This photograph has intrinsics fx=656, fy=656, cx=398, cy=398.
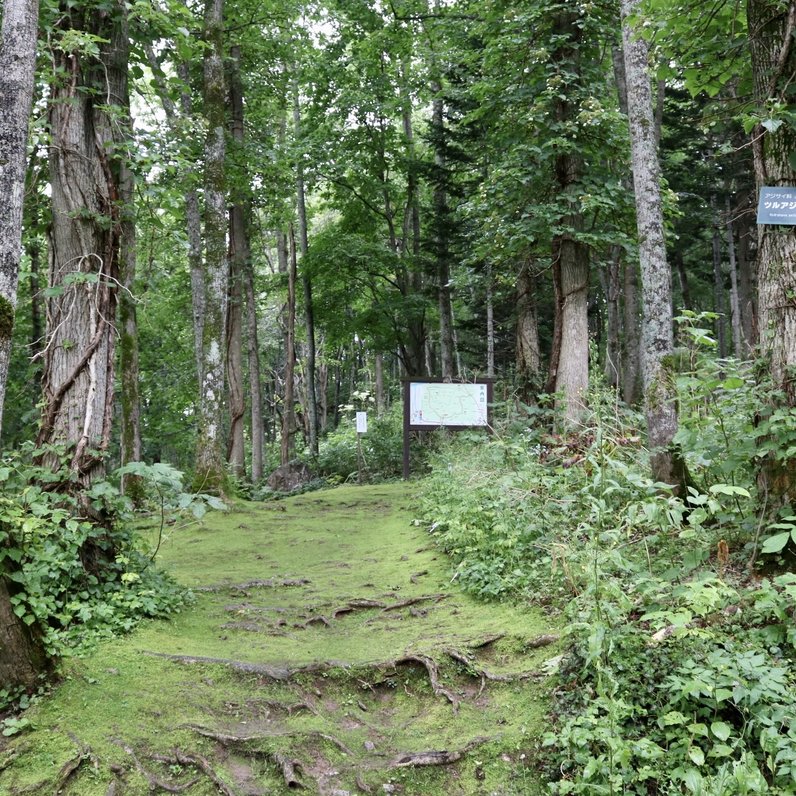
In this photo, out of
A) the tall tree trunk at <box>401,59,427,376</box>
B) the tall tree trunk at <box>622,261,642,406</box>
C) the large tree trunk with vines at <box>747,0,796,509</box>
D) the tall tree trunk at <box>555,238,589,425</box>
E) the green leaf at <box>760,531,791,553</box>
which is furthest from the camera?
the tall tree trunk at <box>401,59,427,376</box>

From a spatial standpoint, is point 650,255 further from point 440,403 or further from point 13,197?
point 440,403

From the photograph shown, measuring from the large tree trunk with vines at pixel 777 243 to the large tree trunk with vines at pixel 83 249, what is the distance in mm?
5064

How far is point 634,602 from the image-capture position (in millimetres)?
4430

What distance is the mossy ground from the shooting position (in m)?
3.64

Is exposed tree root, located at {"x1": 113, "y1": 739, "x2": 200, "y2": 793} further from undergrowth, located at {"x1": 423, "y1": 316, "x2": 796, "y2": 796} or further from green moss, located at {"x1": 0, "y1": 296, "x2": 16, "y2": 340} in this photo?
green moss, located at {"x1": 0, "y1": 296, "x2": 16, "y2": 340}

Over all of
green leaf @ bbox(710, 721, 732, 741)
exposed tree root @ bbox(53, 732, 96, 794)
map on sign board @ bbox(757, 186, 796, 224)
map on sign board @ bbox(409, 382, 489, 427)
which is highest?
map on sign board @ bbox(757, 186, 796, 224)

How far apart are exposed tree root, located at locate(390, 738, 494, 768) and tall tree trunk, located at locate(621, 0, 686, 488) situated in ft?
12.6

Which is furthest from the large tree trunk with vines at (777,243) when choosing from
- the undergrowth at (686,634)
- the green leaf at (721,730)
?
the green leaf at (721,730)

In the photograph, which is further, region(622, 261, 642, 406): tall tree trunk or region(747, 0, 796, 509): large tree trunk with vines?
region(622, 261, 642, 406): tall tree trunk

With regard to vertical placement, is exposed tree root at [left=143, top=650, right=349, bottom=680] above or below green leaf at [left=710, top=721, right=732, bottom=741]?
below

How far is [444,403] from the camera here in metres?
14.9

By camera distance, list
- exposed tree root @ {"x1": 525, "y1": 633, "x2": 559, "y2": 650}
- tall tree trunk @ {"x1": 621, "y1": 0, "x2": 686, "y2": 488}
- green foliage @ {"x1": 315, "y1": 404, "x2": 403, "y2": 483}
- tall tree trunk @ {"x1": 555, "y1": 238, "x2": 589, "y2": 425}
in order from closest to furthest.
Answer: exposed tree root @ {"x1": 525, "y1": 633, "x2": 559, "y2": 650} → tall tree trunk @ {"x1": 621, "y1": 0, "x2": 686, "y2": 488} → tall tree trunk @ {"x1": 555, "y1": 238, "x2": 589, "y2": 425} → green foliage @ {"x1": 315, "y1": 404, "x2": 403, "y2": 483}

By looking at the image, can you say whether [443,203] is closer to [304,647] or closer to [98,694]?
[304,647]

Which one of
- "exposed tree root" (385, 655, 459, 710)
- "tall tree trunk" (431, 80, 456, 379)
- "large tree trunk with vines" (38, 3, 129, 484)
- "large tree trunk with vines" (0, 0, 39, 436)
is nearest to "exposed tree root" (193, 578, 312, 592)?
"large tree trunk with vines" (38, 3, 129, 484)
